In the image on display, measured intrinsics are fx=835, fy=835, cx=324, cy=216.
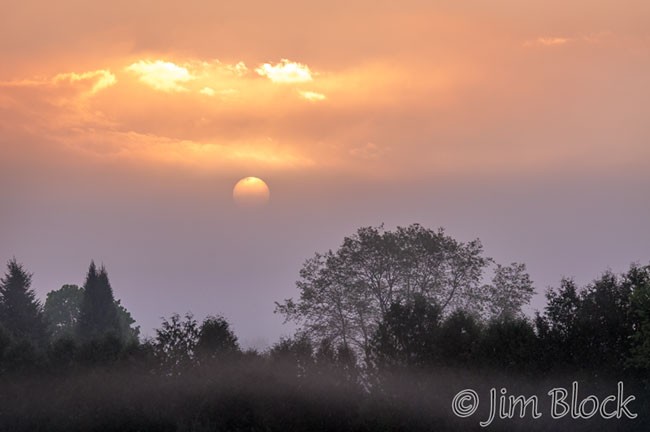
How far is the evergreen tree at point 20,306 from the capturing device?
9356cm

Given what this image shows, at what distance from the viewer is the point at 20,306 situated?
314 ft

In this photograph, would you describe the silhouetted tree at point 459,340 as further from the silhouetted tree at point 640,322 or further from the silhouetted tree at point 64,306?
the silhouetted tree at point 64,306

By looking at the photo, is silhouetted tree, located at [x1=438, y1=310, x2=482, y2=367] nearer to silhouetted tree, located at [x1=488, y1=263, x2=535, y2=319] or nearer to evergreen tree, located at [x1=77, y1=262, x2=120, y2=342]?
silhouetted tree, located at [x1=488, y1=263, x2=535, y2=319]

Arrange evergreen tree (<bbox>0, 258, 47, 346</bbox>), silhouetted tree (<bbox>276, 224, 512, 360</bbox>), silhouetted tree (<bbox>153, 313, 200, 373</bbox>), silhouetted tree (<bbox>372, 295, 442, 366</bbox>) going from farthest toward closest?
evergreen tree (<bbox>0, 258, 47, 346</bbox>), silhouetted tree (<bbox>276, 224, 512, 360</bbox>), silhouetted tree (<bbox>153, 313, 200, 373</bbox>), silhouetted tree (<bbox>372, 295, 442, 366</bbox>)

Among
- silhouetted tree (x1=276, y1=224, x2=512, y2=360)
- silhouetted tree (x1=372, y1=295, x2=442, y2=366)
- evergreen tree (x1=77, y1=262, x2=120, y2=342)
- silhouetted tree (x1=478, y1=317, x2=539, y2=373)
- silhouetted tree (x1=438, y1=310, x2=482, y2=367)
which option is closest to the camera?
silhouetted tree (x1=478, y1=317, x2=539, y2=373)

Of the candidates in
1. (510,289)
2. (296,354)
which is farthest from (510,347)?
(510,289)

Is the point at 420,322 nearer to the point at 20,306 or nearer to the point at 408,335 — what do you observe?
the point at 408,335

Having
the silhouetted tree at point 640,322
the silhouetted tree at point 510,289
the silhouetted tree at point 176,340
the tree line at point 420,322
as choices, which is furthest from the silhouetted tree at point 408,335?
the silhouetted tree at point 510,289

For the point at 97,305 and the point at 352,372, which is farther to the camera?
the point at 97,305

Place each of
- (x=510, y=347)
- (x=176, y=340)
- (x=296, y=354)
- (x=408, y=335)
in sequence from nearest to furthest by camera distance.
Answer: (x=510, y=347), (x=296, y=354), (x=408, y=335), (x=176, y=340)

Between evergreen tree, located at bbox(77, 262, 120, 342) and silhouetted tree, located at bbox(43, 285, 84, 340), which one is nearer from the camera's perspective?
evergreen tree, located at bbox(77, 262, 120, 342)

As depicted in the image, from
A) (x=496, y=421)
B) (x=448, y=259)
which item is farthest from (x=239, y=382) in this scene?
(x=448, y=259)

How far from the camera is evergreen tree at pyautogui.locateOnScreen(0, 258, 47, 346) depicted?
3684 inches

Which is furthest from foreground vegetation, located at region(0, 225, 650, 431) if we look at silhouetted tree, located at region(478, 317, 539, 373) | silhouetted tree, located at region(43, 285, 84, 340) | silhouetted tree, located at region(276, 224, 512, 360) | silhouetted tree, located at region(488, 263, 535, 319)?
silhouetted tree, located at region(43, 285, 84, 340)
